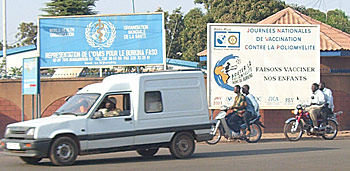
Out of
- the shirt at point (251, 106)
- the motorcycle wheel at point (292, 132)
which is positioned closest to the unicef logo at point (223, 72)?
the shirt at point (251, 106)

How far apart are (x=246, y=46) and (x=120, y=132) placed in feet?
28.0

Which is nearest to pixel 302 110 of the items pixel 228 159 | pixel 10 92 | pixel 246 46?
pixel 246 46

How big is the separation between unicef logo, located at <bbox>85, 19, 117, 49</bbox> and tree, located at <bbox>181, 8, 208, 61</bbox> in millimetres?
22760

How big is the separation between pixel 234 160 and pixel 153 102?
2.27m

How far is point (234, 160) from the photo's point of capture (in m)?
13.0

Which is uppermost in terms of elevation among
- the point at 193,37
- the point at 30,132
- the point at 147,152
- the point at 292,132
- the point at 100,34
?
the point at 193,37

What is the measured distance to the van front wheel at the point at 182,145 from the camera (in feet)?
43.9

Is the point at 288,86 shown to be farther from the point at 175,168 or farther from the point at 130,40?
the point at 175,168

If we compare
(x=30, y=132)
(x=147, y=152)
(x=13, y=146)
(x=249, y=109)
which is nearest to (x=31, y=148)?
Answer: (x=30, y=132)

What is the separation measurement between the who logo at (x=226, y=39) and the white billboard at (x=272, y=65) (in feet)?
0.11

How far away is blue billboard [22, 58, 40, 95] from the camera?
17719mm

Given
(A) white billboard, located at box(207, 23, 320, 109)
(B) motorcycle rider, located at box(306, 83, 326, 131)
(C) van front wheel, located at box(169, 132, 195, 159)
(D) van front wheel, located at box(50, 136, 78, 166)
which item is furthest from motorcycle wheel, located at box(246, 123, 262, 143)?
(D) van front wheel, located at box(50, 136, 78, 166)

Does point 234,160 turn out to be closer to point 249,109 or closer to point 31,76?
point 249,109

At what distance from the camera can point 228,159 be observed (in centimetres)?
1327
